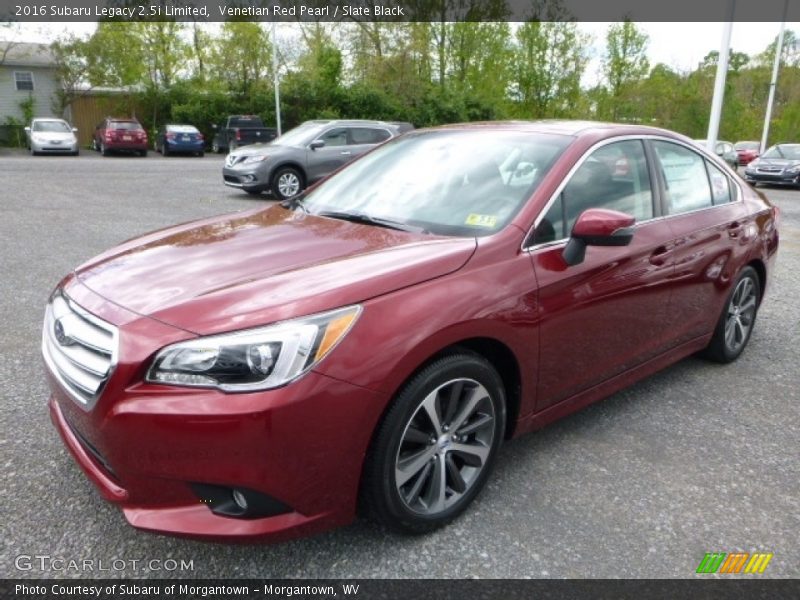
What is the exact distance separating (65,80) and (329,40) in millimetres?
14309

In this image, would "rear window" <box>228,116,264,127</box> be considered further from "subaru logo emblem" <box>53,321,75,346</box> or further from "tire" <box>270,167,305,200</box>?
"subaru logo emblem" <box>53,321,75,346</box>

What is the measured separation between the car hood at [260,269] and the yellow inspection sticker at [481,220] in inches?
7.2

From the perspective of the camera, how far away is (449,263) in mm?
2521

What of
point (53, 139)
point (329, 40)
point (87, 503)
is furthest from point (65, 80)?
point (87, 503)

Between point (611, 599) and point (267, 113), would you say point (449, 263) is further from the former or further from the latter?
point (267, 113)

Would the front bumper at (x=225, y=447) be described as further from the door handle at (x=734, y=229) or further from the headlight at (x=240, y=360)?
the door handle at (x=734, y=229)

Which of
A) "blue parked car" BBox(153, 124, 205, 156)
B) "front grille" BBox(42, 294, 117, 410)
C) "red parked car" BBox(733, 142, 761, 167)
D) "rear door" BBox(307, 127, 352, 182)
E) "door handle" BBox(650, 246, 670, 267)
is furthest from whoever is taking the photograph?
"red parked car" BBox(733, 142, 761, 167)

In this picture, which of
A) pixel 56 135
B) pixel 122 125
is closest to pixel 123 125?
pixel 122 125

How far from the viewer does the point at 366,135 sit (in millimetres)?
A: 14336

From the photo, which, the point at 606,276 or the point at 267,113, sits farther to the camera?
the point at 267,113

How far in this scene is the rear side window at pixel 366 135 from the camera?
46.3 feet

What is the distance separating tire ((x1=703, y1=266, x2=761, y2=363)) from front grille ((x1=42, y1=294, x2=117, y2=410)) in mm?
3625

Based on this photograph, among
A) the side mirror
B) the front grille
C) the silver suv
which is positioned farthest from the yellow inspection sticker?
the silver suv

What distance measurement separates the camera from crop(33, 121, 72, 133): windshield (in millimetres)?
24234
